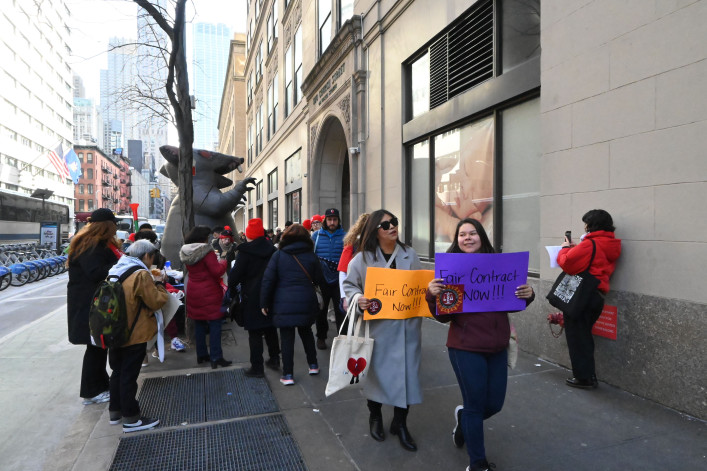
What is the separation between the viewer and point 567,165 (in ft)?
15.9

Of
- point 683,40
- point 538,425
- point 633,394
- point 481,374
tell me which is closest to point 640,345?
point 633,394

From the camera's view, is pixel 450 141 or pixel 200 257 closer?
pixel 200 257

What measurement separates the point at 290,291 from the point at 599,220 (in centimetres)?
314

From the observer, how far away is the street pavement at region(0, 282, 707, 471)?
306 cm

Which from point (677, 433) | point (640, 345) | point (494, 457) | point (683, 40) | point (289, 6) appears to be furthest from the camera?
point (289, 6)

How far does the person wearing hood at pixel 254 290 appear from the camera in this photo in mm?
4887

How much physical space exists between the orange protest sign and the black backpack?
6.44 feet

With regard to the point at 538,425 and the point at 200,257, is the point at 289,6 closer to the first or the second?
the point at 200,257

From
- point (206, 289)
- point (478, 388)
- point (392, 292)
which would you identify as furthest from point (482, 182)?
point (478, 388)

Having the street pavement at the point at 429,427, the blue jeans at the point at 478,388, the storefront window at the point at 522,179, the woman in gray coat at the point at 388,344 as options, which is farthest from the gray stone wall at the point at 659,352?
the woman in gray coat at the point at 388,344

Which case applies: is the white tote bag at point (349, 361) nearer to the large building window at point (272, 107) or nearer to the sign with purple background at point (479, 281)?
the sign with purple background at point (479, 281)

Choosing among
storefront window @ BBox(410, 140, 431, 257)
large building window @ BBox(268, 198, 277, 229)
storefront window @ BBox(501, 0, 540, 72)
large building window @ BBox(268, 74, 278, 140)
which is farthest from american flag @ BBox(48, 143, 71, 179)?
storefront window @ BBox(501, 0, 540, 72)

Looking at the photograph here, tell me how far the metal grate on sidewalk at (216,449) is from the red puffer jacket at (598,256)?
9.97ft

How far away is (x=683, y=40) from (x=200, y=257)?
5121 mm
